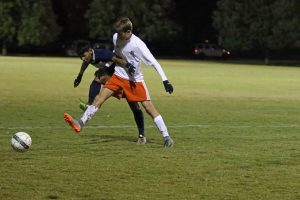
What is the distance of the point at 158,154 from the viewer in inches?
436

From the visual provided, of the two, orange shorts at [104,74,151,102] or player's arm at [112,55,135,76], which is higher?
player's arm at [112,55,135,76]

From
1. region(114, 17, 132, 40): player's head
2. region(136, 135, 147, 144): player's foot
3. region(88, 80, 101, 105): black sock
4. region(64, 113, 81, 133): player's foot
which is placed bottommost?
region(88, 80, 101, 105): black sock

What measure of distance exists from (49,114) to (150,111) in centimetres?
606

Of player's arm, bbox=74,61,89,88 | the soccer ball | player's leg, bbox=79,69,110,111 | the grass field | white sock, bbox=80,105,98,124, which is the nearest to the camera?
the grass field

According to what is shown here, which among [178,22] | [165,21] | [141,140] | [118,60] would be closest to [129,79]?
[118,60]

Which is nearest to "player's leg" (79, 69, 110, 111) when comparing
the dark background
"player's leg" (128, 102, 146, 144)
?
"player's leg" (128, 102, 146, 144)

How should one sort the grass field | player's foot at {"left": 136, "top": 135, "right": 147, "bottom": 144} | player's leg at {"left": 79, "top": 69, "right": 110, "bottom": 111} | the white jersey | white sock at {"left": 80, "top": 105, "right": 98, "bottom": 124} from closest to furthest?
the grass field → the white jersey → white sock at {"left": 80, "top": 105, "right": 98, "bottom": 124} → player's foot at {"left": 136, "top": 135, "right": 147, "bottom": 144} → player's leg at {"left": 79, "top": 69, "right": 110, "bottom": 111}

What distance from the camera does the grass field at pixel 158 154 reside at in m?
8.19

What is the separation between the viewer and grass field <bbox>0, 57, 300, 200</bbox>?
819 centimetres

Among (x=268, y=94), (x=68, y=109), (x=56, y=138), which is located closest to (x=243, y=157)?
(x=56, y=138)

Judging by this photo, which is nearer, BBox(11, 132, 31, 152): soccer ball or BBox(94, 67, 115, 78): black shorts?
BBox(11, 132, 31, 152): soccer ball

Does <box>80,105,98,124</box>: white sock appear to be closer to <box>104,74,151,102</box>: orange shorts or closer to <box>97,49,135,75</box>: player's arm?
<box>104,74,151,102</box>: orange shorts

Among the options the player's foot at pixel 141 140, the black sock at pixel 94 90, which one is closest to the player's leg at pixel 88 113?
the player's foot at pixel 141 140

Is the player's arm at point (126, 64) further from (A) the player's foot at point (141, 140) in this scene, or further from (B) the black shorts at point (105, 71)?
(A) the player's foot at point (141, 140)
